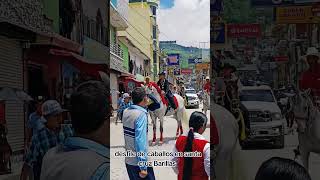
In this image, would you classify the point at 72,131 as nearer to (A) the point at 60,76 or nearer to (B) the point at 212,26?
(A) the point at 60,76

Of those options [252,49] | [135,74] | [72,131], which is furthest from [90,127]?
[252,49]

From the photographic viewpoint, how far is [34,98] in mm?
2689

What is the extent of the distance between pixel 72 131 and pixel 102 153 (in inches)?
17.7

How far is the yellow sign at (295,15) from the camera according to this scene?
262 centimetres

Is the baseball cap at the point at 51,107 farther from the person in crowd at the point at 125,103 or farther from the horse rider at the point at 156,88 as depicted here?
the horse rider at the point at 156,88

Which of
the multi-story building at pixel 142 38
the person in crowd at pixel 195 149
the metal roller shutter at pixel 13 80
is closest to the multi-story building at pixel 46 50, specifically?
the metal roller shutter at pixel 13 80

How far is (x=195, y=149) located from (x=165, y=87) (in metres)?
0.39

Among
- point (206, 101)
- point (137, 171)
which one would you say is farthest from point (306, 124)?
point (137, 171)

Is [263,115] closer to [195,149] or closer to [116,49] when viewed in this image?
[195,149]

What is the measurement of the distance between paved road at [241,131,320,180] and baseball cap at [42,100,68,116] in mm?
994

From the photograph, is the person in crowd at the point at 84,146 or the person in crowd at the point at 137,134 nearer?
the person in crowd at the point at 84,146

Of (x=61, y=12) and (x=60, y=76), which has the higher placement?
(x=61, y=12)

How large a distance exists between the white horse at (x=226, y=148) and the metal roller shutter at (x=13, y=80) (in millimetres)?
994

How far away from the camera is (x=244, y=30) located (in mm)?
2656
